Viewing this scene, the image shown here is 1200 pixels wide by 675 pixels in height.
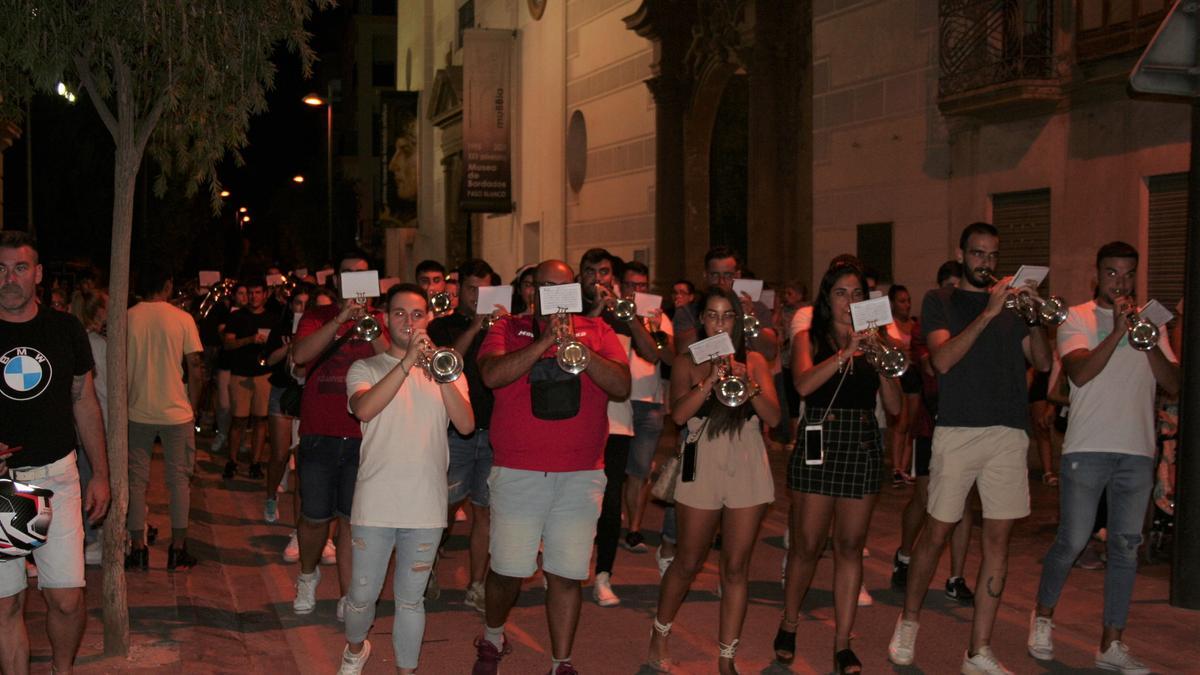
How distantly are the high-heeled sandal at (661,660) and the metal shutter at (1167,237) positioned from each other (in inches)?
354

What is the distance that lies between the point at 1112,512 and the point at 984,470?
0.77 m

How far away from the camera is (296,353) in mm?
7762

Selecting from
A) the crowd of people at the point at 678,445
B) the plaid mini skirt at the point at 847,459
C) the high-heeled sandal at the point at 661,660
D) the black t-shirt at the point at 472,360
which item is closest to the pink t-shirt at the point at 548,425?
the crowd of people at the point at 678,445

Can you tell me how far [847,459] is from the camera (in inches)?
262

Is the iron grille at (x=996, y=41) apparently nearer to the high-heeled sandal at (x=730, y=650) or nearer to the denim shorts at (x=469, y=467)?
the denim shorts at (x=469, y=467)

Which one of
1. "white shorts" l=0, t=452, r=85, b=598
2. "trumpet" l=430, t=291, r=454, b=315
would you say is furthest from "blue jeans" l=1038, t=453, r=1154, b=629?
"white shorts" l=0, t=452, r=85, b=598

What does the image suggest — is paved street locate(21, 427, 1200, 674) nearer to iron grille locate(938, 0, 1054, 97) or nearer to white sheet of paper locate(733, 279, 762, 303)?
white sheet of paper locate(733, 279, 762, 303)

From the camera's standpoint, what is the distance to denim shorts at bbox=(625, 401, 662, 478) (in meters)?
9.63

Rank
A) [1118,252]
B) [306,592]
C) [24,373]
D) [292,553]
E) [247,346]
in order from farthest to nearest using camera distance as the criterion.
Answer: [247,346] < [292,553] < [306,592] < [1118,252] < [24,373]

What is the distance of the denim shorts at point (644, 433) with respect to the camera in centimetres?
963

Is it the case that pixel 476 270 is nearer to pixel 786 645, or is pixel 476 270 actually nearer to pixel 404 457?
pixel 404 457

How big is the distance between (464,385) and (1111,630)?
3.59 meters

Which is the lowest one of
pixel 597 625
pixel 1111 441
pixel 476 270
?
pixel 597 625

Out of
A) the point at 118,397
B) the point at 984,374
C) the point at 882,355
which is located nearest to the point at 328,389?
the point at 118,397
